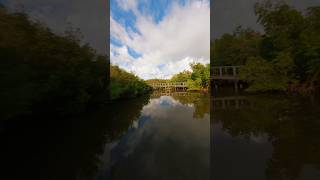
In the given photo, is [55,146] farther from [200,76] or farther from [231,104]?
[200,76]

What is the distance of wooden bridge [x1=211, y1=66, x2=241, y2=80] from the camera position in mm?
33500

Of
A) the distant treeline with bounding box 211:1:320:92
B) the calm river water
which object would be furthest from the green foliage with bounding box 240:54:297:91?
the calm river water

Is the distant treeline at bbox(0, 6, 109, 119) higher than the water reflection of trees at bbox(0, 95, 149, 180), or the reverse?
the distant treeline at bbox(0, 6, 109, 119)

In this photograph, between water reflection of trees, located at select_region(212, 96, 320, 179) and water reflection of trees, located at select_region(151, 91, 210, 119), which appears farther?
water reflection of trees, located at select_region(151, 91, 210, 119)

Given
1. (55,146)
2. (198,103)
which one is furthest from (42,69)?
(198,103)

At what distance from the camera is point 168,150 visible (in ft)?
24.5

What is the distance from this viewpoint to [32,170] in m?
6.03

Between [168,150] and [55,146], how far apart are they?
3.23 m

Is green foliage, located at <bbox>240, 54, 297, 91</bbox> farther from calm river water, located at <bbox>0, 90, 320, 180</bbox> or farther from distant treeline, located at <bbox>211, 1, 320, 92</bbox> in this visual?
calm river water, located at <bbox>0, 90, 320, 180</bbox>

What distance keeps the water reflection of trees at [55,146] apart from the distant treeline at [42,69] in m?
0.84

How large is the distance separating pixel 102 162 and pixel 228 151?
9.89 ft

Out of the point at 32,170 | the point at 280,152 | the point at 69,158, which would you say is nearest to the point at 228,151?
the point at 280,152

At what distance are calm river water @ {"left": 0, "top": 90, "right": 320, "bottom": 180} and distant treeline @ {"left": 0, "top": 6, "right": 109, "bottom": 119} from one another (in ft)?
3.62

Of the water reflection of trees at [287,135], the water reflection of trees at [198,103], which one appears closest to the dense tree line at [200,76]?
the water reflection of trees at [198,103]
